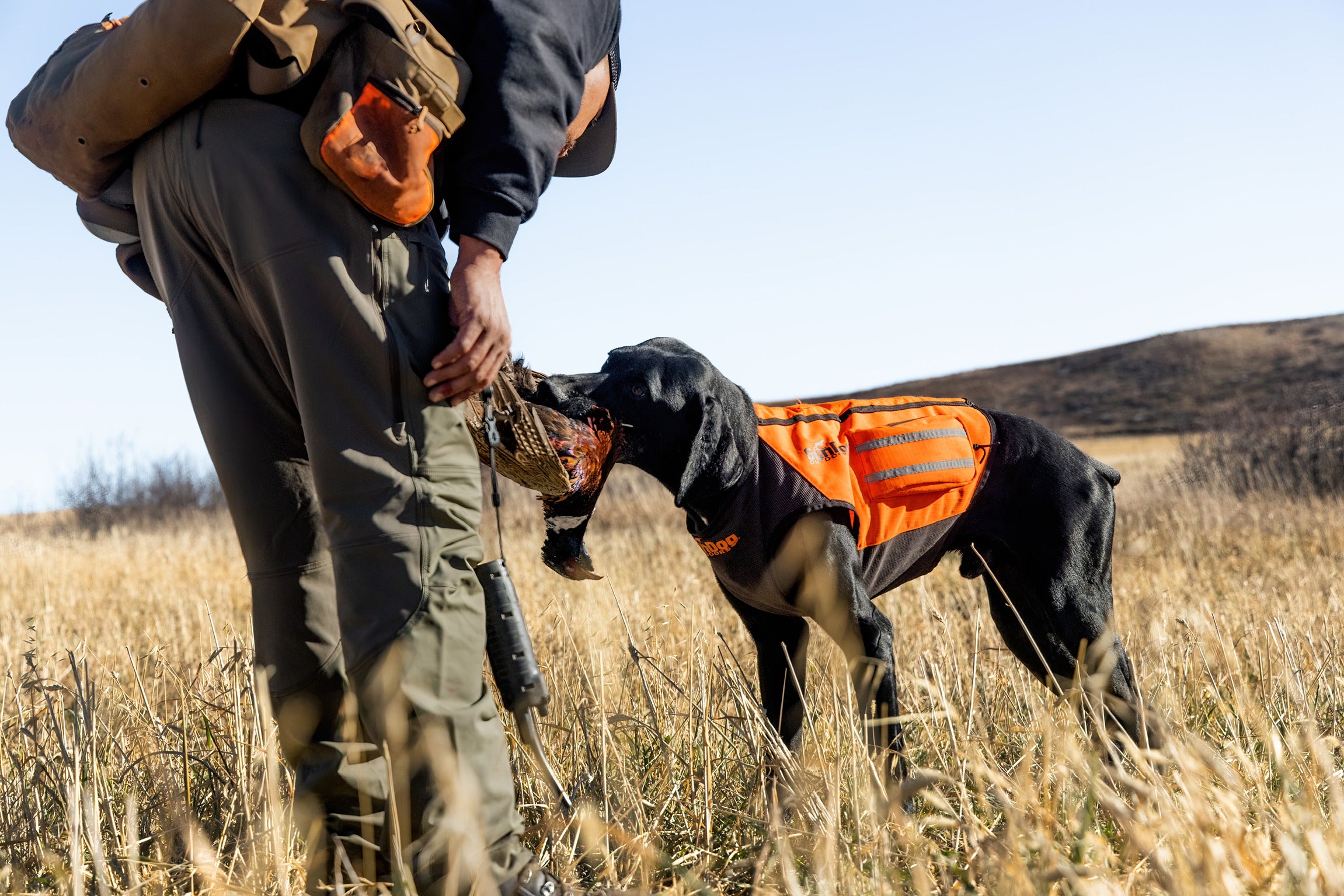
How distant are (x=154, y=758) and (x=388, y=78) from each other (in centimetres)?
198

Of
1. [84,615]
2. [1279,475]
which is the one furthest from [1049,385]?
[84,615]

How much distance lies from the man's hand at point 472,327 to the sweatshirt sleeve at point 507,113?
0.13ft

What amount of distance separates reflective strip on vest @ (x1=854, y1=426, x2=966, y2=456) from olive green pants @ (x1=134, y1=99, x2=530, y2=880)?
1.45 metres

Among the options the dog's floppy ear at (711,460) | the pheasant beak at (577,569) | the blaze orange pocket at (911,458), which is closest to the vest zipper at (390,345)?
the pheasant beak at (577,569)

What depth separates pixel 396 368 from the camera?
5.32ft

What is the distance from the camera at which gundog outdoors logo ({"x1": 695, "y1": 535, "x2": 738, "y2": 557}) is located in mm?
2707

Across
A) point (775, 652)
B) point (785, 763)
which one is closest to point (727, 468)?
point (775, 652)

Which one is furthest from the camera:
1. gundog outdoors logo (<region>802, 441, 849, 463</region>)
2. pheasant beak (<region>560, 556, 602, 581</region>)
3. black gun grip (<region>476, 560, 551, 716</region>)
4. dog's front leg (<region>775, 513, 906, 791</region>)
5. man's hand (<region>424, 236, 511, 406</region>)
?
gundog outdoors logo (<region>802, 441, 849, 463</region>)

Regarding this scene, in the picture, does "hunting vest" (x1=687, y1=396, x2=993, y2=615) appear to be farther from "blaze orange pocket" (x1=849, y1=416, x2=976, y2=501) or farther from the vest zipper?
the vest zipper

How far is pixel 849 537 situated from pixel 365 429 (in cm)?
153

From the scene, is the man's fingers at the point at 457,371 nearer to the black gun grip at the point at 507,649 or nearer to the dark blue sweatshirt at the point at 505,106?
the dark blue sweatshirt at the point at 505,106

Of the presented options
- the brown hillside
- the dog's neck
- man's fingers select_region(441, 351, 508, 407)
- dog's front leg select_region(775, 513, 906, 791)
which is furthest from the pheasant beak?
the brown hillside

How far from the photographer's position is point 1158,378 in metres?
53.1

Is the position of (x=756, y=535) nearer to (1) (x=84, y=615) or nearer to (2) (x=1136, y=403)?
(1) (x=84, y=615)
